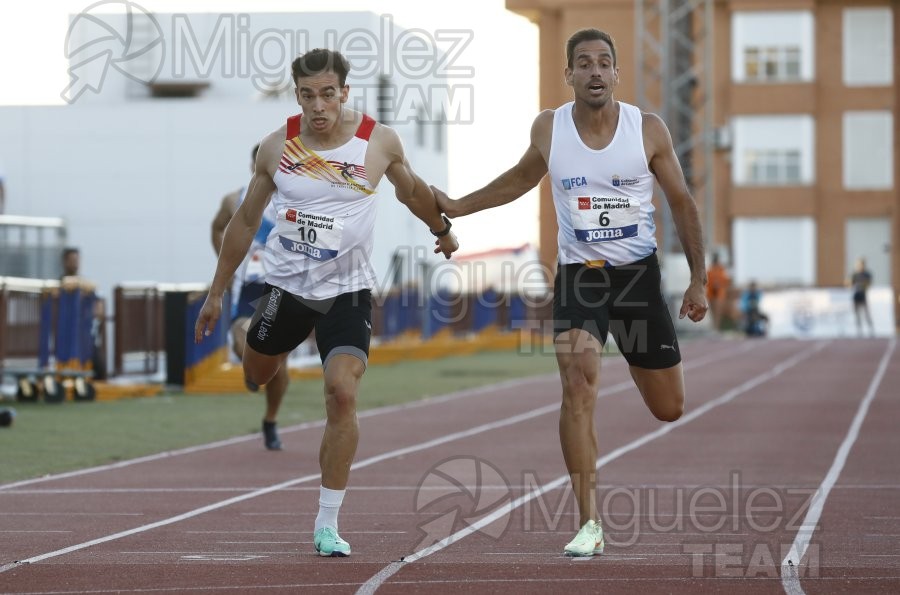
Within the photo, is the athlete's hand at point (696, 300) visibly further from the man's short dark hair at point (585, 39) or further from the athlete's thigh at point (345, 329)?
the athlete's thigh at point (345, 329)

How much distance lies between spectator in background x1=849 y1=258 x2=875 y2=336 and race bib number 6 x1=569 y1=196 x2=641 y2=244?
37343 mm

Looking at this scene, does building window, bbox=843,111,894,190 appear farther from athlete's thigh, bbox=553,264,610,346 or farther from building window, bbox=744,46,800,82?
athlete's thigh, bbox=553,264,610,346

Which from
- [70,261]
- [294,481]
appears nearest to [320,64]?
[294,481]

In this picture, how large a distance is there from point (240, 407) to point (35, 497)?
8.74 meters

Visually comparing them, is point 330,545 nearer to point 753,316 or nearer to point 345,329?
point 345,329

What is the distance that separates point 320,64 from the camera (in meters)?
7.98

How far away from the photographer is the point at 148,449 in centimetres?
1428

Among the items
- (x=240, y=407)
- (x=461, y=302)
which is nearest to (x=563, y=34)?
(x=461, y=302)

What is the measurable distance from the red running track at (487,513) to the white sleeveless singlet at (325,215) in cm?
129

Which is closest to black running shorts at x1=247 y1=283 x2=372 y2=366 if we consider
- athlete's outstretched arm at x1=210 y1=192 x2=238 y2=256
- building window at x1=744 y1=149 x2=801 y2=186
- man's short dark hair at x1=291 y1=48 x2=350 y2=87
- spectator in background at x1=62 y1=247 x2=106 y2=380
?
man's short dark hair at x1=291 y1=48 x2=350 y2=87

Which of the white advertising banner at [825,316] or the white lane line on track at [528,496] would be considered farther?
the white advertising banner at [825,316]

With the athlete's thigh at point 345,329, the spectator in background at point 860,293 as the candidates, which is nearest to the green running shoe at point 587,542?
the athlete's thigh at point 345,329

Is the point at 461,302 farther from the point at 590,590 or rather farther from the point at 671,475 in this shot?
the point at 590,590

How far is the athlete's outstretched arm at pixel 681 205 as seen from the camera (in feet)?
26.1
